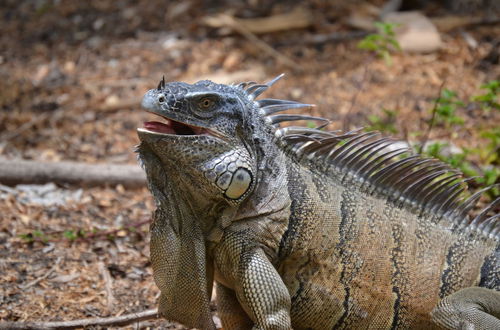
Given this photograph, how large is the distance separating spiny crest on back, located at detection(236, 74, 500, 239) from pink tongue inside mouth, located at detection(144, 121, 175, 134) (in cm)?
61

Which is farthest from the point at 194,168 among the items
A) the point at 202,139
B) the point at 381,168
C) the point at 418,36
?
the point at 418,36

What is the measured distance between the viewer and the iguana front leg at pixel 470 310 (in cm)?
391

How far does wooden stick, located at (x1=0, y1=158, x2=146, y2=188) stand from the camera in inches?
283

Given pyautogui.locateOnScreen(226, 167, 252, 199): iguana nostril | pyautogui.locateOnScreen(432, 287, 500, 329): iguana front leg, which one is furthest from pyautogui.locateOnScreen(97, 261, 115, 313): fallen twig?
pyautogui.locateOnScreen(432, 287, 500, 329): iguana front leg

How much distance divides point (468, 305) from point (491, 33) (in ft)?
25.7

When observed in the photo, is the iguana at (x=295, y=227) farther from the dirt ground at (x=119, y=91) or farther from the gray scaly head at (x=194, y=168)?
the dirt ground at (x=119, y=91)

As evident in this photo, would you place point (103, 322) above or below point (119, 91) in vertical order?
below

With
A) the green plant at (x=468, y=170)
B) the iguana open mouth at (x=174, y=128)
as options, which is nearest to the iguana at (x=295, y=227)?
the iguana open mouth at (x=174, y=128)

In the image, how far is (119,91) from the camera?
34.1 feet

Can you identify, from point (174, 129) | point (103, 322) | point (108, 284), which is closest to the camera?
point (174, 129)

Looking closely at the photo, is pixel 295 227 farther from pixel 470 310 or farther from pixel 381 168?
pixel 470 310

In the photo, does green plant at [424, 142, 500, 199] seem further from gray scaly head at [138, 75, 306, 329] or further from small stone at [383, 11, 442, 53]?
small stone at [383, 11, 442, 53]

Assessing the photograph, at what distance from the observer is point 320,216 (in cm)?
404

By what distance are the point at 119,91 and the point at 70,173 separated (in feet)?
10.8
